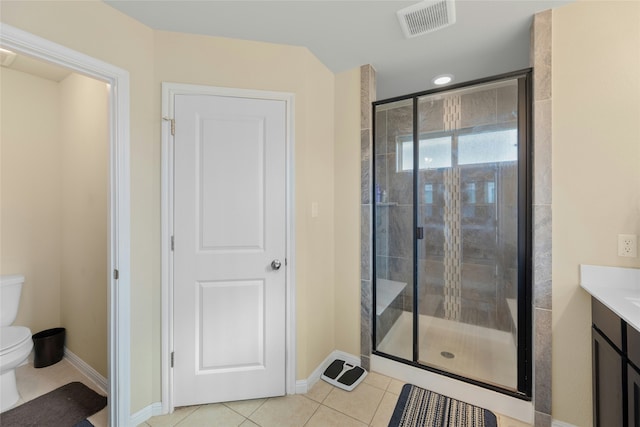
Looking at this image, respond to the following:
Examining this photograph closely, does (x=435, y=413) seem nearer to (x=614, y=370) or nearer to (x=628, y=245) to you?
(x=614, y=370)

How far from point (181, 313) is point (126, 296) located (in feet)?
1.07

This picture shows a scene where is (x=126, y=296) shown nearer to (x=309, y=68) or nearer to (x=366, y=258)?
(x=366, y=258)

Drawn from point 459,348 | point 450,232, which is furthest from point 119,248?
point 459,348

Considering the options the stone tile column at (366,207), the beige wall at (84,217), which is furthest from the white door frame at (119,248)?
the stone tile column at (366,207)

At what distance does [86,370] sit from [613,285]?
3.57m

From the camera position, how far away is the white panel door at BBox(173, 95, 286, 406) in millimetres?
1624

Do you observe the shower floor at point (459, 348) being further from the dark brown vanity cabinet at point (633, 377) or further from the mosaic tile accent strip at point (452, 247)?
the dark brown vanity cabinet at point (633, 377)

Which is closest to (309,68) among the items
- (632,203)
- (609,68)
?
(609,68)

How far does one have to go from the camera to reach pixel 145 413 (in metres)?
1.56

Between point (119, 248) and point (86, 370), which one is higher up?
point (119, 248)


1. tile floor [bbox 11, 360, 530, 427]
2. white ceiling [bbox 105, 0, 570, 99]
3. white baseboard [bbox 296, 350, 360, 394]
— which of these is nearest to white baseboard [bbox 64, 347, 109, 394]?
tile floor [bbox 11, 360, 530, 427]

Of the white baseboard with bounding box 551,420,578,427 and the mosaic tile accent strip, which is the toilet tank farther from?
the white baseboard with bounding box 551,420,578,427

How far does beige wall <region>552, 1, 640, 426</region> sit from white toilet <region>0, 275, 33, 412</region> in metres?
3.38

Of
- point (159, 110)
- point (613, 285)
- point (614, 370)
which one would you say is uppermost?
point (159, 110)
